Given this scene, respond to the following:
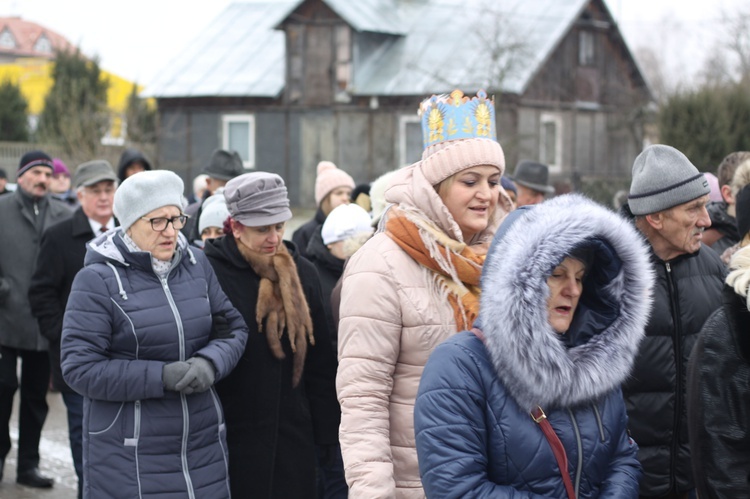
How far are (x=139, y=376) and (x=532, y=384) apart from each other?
2.01 m

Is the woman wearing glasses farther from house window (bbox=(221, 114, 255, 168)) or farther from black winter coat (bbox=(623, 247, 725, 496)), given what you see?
house window (bbox=(221, 114, 255, 168))

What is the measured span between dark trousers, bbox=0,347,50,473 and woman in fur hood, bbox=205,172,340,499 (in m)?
3.01

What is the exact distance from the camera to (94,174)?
22.3 feet

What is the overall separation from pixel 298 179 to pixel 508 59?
811 centimetres

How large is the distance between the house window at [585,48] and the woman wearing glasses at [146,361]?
97.0ft

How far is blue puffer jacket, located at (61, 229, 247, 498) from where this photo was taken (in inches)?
169

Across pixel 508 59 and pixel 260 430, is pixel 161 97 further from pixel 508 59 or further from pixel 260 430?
pixel 260 430

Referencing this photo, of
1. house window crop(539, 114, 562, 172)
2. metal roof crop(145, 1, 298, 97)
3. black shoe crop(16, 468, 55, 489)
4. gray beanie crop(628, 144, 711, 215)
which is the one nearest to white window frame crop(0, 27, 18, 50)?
metal roof crop(145, 1, 298, 97)

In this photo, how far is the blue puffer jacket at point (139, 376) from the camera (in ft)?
14.1

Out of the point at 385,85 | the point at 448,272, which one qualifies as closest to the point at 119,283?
the point at 448,272

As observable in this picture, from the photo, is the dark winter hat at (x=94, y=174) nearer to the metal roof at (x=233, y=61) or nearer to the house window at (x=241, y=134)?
the metal roof at (x=233, y=61)

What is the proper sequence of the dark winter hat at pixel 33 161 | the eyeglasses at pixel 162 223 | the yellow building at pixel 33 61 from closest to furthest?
the eyeglasses at pixel 162 223, the dark winter hat at pixel 33 161, the yellow building at pixel 33 61

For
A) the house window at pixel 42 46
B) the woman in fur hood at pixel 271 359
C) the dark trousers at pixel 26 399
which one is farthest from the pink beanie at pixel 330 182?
the house window at pixel 42 46

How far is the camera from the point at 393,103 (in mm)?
30203
